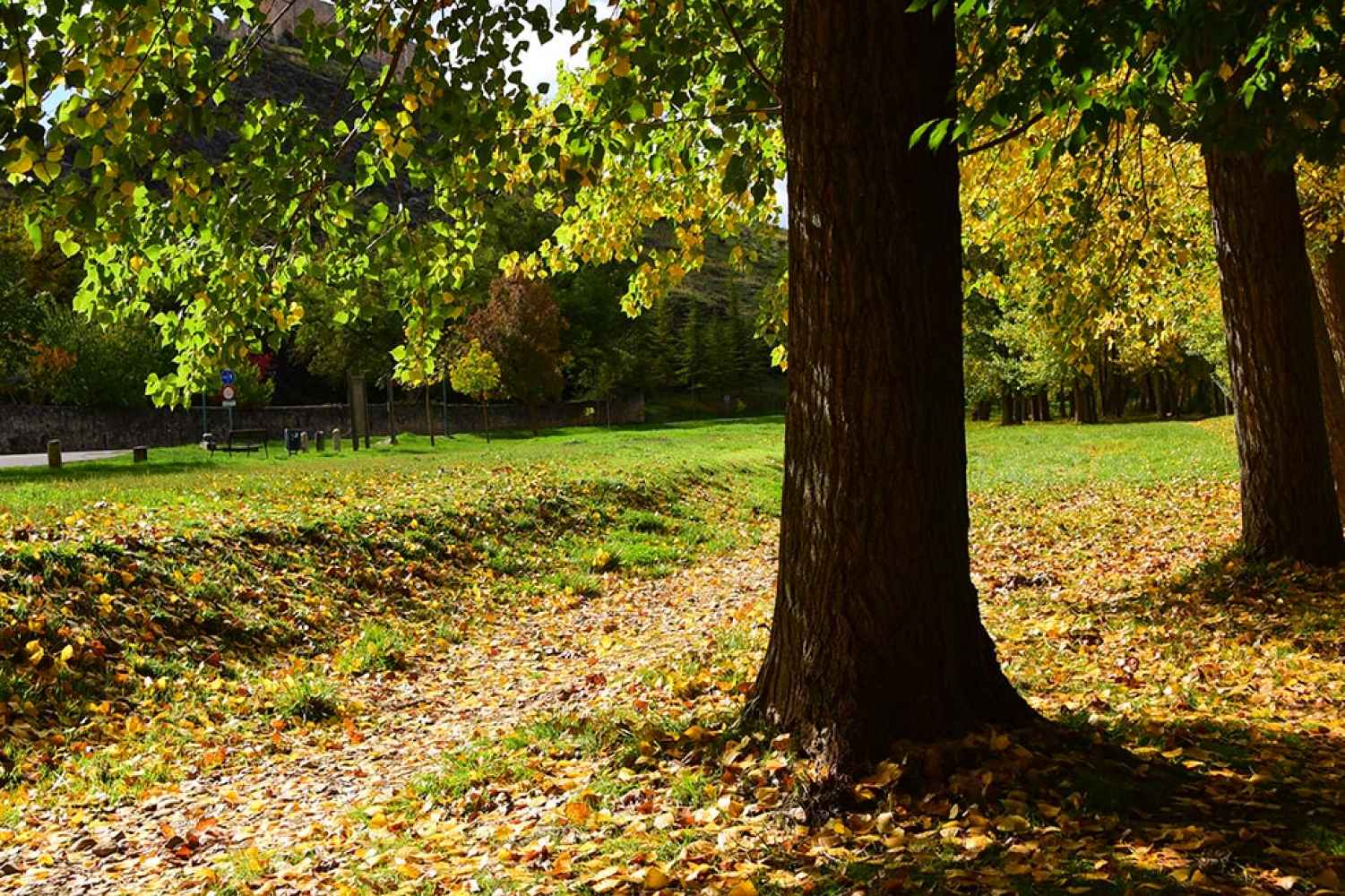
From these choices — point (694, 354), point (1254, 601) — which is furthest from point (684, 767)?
point (694, 354)

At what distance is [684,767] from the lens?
5.19 meters

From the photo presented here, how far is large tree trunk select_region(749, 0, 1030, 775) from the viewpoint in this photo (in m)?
4.64

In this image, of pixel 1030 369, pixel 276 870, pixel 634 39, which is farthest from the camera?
→ pixel 1030 369

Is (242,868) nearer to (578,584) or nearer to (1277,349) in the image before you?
(578,584)

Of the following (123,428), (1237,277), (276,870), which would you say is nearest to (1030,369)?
(1237,277)

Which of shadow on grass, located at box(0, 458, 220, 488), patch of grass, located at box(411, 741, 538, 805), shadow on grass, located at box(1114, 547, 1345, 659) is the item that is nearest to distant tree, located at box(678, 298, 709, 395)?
shadow on grass, located at box(0, 458, 220, 488)

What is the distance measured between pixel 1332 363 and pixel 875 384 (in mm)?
9407

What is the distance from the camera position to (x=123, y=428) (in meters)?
46.0

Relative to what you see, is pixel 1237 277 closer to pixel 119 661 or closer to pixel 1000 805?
pixel 1000 805

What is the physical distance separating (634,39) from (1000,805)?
5.20m

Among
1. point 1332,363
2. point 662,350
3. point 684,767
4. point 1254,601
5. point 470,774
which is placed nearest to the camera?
point 684,767

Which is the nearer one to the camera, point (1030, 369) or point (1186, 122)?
point (1186, 122)

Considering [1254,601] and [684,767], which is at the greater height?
[1254,601]

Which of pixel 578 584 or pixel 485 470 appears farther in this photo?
pixel 485 470
